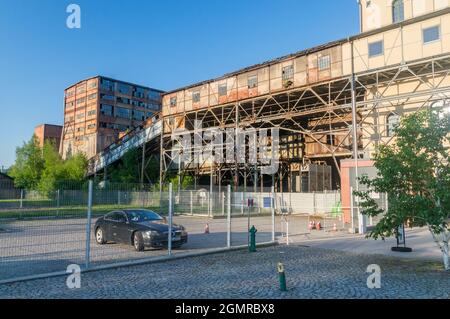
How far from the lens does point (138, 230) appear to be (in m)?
12.6

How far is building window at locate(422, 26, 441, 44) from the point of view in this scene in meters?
23.8

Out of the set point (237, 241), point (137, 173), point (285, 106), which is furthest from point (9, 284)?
point (137, 173)

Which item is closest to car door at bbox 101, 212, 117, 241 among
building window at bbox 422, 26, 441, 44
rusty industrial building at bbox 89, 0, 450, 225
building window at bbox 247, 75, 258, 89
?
rusty industrial building at bbox 89, 0, 450, 225

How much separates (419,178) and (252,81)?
26.1 metres

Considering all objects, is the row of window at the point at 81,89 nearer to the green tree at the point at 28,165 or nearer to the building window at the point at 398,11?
the green tree at the point at 28,165

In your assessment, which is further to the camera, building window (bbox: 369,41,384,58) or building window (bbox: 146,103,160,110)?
building window (bbox: 146,103,160,110)

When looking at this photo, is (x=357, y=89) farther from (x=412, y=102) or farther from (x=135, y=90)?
(x=135, y=90)

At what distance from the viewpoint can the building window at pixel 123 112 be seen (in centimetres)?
7519

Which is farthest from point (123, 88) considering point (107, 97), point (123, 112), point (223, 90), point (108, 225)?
point (108, 225)

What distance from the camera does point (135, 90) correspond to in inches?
3127

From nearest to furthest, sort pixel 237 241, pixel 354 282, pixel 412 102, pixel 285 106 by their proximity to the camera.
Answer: pixel 354 282 → pixel 237 241 → pixel 412 102 → pixel 285 106

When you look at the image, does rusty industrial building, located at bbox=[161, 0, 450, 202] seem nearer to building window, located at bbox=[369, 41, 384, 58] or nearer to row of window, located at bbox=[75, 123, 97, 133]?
building window, located at bbox=[369, 41, 384, 58]

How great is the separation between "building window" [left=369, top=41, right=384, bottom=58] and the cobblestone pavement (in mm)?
19654

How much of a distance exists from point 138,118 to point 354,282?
75.7 meters
